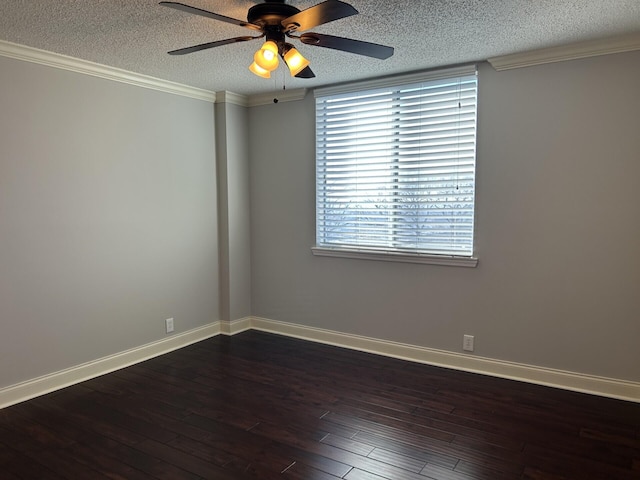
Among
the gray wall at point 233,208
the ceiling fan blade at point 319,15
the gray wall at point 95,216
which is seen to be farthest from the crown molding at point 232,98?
A: the ceiling fan blade at point 319,15

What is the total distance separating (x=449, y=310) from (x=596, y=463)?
150 centimetres

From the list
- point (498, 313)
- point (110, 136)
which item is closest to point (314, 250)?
point (498, 313)

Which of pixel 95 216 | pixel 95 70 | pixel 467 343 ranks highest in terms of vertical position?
pixel 95 70

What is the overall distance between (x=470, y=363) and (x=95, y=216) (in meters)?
3.13

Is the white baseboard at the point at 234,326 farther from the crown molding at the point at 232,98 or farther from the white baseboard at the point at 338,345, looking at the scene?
the crown molding at the point at 232,98

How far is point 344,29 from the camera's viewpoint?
2.71 meters

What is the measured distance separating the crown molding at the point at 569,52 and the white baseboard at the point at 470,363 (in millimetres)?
2183

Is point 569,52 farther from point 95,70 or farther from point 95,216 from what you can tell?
point 95,216

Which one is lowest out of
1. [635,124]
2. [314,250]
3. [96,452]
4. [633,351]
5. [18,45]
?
[96,452]

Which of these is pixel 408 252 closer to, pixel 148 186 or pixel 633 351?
pixel 633 351

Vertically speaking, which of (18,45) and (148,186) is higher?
(18,45)

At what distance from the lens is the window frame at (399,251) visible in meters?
3.50

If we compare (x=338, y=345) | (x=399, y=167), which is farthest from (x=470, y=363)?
(x=399, y=167)

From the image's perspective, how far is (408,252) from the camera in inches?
150
